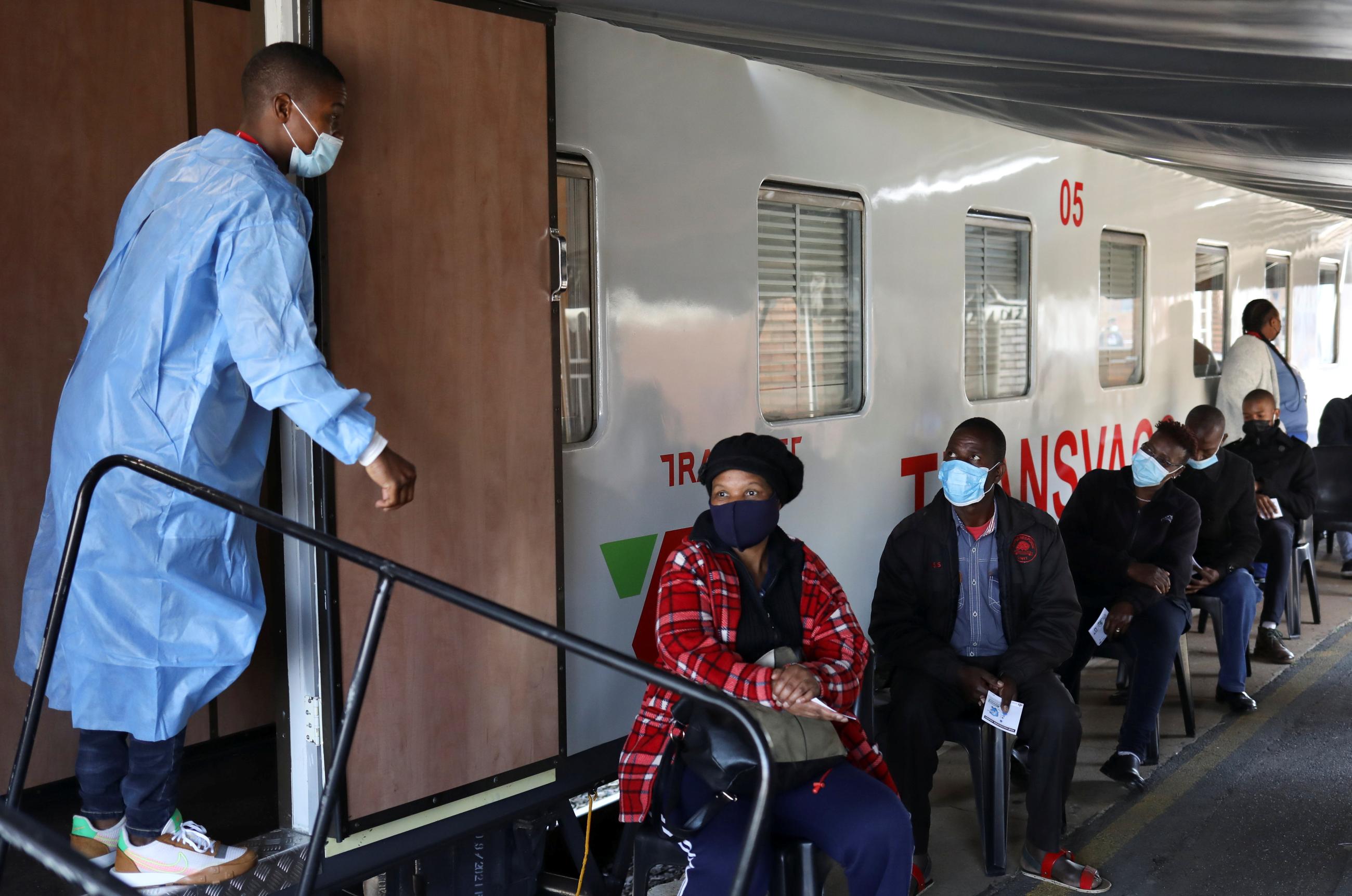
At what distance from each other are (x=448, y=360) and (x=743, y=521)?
2.64ft

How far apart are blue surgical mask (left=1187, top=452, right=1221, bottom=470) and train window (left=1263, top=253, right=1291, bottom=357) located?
3941 millimetres

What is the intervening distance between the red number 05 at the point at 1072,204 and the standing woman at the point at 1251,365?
1.93 metres

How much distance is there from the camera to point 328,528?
2598 mm

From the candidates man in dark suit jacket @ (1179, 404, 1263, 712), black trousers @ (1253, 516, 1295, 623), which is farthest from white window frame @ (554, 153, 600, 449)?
black trousers @ (1253, 516, 1295, 623)

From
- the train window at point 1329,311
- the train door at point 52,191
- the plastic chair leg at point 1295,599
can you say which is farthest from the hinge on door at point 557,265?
the train window at point 1329,311

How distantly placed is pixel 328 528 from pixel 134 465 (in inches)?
23.0

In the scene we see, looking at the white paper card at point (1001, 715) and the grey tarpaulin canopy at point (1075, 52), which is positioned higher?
the grey tarpaulin canopy at point (1075, 52)

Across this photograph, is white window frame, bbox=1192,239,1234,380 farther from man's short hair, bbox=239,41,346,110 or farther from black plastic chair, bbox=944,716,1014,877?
man's short hair, bbox=239,41,346,110

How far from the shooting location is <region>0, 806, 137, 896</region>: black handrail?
47.5 inches

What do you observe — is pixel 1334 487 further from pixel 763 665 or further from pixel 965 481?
pixel 763 665

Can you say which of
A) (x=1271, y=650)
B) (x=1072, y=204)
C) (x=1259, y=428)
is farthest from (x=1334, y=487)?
(x=1072, y=204)

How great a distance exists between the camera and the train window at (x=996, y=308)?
5.09 m

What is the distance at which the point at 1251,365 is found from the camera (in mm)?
7117

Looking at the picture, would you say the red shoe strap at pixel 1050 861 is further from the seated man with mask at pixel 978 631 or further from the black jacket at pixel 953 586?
the black jacket at pixel 953 586
